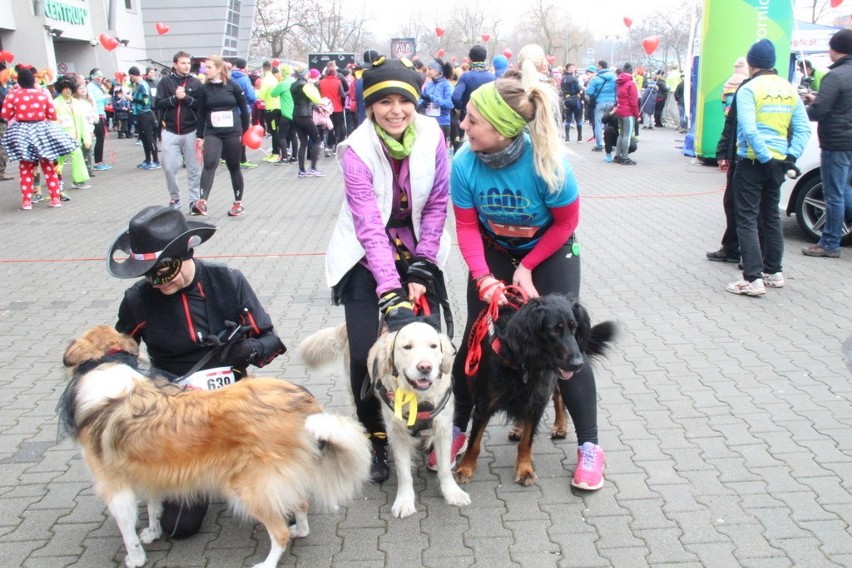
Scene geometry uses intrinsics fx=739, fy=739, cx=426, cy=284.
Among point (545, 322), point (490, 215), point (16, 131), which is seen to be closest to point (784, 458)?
point (545, 322)

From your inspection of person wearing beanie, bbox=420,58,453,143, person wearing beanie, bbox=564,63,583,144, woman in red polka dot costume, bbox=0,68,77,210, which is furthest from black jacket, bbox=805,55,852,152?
person wearing beanie, bbox=564,63,583,144

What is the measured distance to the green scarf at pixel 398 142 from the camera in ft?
11.0

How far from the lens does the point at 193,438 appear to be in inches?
112

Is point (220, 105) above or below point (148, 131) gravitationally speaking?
above

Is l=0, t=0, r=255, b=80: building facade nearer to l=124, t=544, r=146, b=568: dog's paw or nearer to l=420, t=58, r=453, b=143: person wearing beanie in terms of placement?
l=420, t=58, r=453, b=143: person wearing beanie

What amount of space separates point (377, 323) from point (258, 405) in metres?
0.86

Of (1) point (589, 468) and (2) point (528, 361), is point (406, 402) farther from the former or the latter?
(1) point (589, 468)

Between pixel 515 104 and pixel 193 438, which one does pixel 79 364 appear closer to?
pixel 193 438

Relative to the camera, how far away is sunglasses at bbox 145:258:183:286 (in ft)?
10.7

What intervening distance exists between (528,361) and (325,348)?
1.17m

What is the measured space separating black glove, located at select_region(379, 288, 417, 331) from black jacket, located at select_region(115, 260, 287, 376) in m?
0.68

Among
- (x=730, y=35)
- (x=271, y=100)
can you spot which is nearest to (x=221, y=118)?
(x=271, y=100)

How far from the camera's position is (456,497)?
3.48 meters

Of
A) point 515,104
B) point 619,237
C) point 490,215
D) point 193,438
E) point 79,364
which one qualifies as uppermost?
point 515,104
